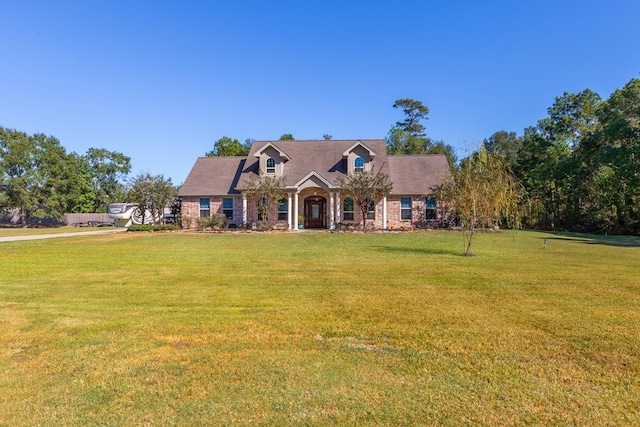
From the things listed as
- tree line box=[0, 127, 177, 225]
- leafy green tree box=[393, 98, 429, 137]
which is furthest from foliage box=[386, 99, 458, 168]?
tree line box=[0, 127, 177, 225]

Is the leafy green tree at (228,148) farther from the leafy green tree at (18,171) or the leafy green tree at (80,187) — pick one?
the leafy green tree at (18,171)

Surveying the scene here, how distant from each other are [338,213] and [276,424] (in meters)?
23.9

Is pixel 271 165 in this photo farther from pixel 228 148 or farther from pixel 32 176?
pixel 32 176

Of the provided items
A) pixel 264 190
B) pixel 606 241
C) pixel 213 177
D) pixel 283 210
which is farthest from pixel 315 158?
pixel 606 241

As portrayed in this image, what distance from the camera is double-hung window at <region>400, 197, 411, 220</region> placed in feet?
90.3

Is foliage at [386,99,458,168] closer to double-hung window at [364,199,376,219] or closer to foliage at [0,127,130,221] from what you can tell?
double-hung window at [364,199,376,219]

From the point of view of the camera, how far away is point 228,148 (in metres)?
51.8

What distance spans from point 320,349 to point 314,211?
24.6 m

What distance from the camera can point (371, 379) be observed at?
3445mm

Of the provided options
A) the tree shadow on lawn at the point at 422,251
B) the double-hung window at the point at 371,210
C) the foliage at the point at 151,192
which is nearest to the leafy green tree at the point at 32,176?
the foliage at the point at 151,192

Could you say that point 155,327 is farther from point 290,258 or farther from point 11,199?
point 11,199

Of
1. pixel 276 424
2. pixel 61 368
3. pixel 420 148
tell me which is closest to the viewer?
pixel 276 424

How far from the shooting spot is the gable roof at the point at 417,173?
90.0ft

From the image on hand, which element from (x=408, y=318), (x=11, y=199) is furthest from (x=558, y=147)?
(x=11, y=199)
